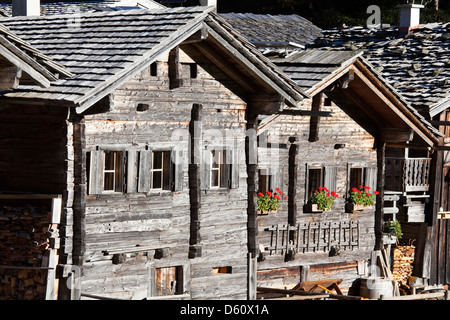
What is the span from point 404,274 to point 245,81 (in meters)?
10.2

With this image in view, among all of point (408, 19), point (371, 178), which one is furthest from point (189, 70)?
point (408, 19)

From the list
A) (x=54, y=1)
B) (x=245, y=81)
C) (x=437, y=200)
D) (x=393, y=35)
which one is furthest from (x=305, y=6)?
(x=245, y=81)

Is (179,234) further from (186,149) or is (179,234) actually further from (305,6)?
(305,6)

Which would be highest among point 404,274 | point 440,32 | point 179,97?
point 440,32

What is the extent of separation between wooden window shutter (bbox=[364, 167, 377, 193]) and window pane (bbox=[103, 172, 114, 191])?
8.63 metres

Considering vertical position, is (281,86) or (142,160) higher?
(281,86)

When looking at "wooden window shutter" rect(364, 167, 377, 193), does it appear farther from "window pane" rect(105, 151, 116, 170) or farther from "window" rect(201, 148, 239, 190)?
"window pane" rect(105, 151, 116, 170)

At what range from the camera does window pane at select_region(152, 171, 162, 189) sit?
2014 cm

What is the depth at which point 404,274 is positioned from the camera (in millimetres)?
29203

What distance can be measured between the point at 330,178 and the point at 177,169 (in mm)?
5935

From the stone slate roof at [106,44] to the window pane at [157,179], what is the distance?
2417 millimetres

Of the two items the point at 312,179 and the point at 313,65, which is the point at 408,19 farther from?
the point at 313,65

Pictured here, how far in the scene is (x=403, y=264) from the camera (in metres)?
29.1

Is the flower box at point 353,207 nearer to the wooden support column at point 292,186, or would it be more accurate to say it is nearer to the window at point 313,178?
the window at point 313,178
